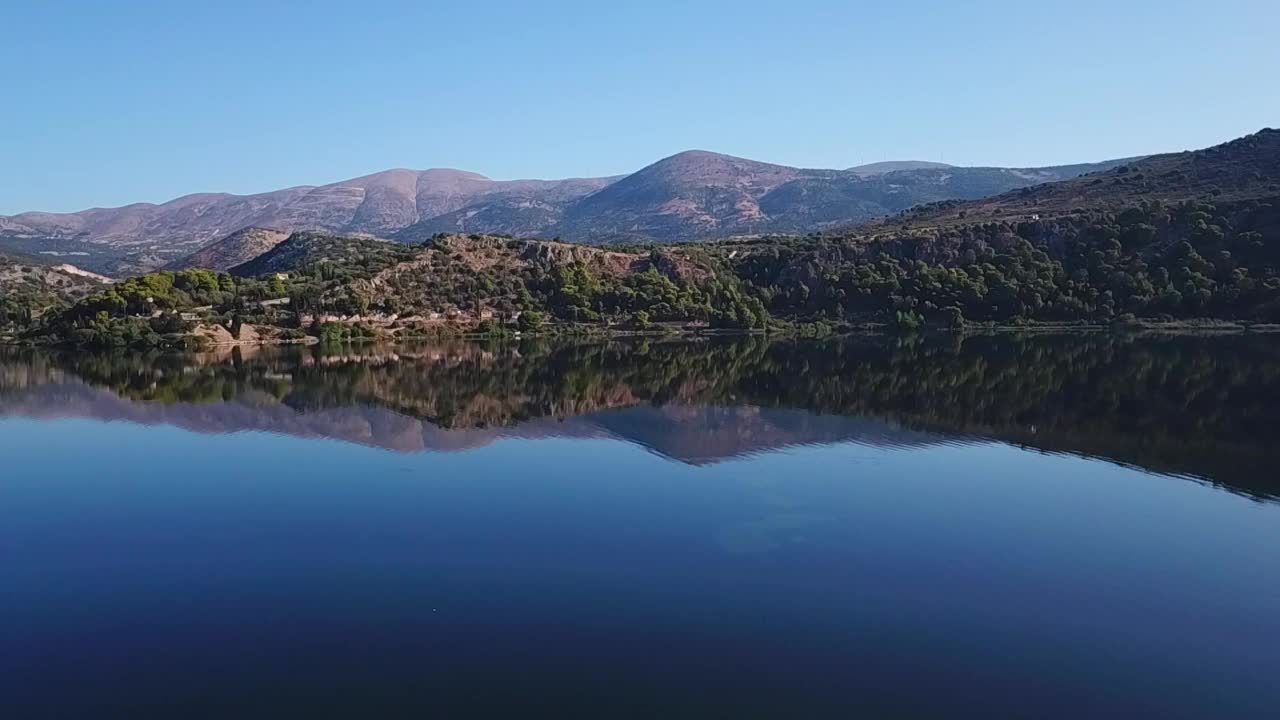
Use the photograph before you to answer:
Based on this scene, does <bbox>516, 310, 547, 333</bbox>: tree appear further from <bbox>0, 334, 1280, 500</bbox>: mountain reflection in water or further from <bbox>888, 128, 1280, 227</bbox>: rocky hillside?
<bbox>888, 128, 1280, 227</bbox>: rocky hillside

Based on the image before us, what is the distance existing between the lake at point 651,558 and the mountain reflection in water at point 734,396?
368 mm

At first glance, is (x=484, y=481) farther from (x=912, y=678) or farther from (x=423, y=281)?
(x=423, y=281)

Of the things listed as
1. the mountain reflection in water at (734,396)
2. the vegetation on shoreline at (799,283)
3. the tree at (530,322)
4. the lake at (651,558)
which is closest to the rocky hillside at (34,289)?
the vegetation on shoreline at (799,283)

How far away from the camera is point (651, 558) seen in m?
20.4

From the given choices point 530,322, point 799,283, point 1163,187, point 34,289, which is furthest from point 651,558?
point 34,289

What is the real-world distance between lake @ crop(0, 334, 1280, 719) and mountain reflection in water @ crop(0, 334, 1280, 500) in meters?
0.37

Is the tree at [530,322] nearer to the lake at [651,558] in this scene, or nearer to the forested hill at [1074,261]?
the forested hill at [1074,261]

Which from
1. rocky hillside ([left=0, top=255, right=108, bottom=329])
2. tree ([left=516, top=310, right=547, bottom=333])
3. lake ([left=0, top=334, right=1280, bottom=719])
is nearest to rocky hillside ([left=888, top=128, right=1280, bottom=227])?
tree ([left=516, top=310, right=547, bottom=333])

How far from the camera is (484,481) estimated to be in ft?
95.1

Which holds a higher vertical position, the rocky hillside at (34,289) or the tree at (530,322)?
the rocky hillside at (34,289)

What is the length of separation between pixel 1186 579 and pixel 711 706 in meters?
11.2

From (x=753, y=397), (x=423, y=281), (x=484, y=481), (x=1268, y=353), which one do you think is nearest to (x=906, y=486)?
(x=484, y=481)

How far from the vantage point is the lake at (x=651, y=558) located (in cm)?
1423

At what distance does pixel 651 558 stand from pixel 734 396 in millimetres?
27136
